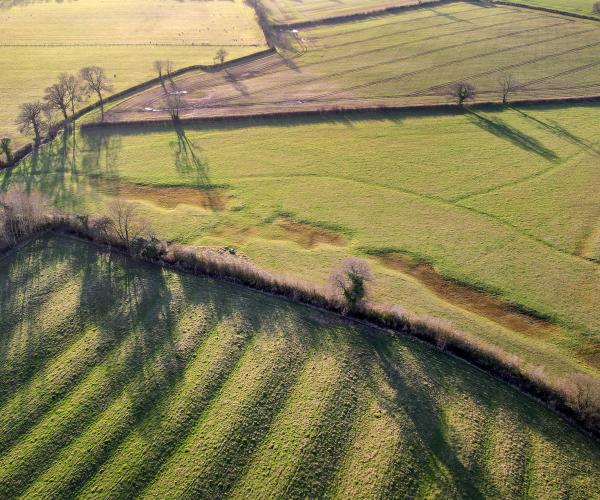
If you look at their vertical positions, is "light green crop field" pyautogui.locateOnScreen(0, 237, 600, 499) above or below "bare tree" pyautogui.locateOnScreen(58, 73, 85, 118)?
below

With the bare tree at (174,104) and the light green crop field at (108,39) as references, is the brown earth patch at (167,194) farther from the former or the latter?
the light green crop field at (108,39)

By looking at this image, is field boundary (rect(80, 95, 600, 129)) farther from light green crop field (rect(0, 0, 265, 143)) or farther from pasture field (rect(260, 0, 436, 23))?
pasture field (rect(260, 0, 436, 23))

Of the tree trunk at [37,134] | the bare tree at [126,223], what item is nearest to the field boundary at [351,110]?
the tree trunk at [37,134]

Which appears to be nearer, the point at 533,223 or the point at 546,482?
the point at 546,482

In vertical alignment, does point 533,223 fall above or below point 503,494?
above

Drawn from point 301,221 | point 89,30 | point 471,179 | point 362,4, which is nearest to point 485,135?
point 471,179

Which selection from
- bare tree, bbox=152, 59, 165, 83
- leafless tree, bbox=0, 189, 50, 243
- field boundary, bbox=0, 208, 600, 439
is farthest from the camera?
bare tree, bbox=152, 59, 165, 83

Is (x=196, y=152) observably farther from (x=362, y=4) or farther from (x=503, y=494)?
(x=362, y=4)

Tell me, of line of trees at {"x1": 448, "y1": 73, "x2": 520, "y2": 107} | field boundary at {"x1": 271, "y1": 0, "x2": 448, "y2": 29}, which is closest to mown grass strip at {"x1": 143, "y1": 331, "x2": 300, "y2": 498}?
line of trees at {"x1": 448, "y1": 73, "x2": 520, "y2": 107}
